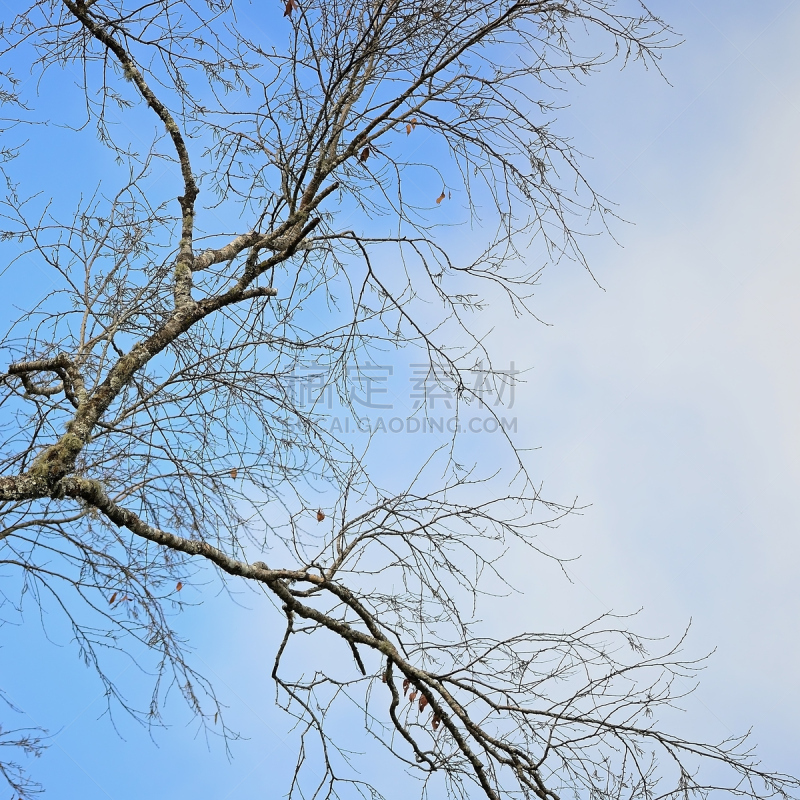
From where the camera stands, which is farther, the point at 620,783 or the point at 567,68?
the point at 567,68

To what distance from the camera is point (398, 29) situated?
11.5ft

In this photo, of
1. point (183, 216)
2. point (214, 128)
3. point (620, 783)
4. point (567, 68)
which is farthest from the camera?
point (214, 128)

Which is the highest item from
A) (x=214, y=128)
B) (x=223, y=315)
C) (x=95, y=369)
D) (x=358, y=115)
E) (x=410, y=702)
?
(x=214, y=128)

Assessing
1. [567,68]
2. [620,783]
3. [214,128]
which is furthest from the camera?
[214,128]

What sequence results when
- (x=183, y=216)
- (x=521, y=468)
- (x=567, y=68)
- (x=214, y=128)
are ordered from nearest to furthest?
1. (x=521, y=468)
2. (x=567, y=68)
3. (x=183, y=216)
4. (x=214, y=128)

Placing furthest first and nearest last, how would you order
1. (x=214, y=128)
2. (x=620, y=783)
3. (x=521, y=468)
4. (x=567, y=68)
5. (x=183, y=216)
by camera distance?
(x=214, y=128), (x=183, y=216), (x=567, y=68), (x=521, y=468), (x=620, y=783)

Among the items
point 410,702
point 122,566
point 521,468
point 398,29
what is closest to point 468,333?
point 521,468

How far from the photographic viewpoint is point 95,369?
3.64 metres

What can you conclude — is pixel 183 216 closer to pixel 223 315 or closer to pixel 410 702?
pixel 223 315

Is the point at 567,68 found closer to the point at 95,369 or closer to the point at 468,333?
the point at 468,333

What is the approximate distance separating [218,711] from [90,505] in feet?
3.56

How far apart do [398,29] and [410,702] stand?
9.46ft

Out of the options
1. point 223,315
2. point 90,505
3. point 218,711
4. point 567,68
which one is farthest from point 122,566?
point 567,68

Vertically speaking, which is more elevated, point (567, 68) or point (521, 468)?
point (567, 68)
